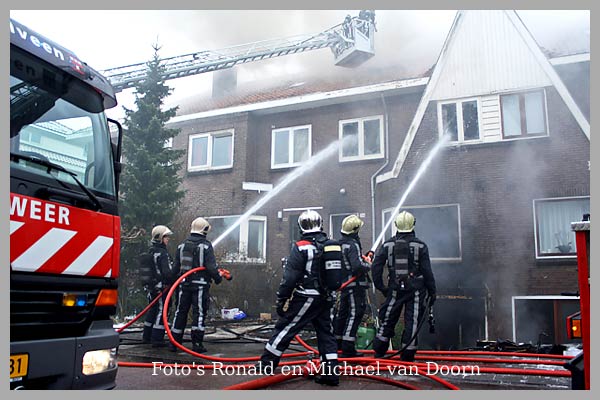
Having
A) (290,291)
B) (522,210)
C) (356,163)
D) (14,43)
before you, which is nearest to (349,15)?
(356,163)

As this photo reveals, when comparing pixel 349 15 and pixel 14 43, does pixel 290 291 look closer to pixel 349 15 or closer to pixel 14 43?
pixel 14 43

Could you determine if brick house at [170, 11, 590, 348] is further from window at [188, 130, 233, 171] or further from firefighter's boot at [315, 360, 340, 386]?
firefighter's boot at [315, 360, 340, 386]

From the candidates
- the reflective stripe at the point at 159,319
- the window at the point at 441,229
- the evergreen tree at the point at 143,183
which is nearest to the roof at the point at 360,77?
the evergreen tree at the point at 143,183

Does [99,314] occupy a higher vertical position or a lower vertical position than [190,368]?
higher

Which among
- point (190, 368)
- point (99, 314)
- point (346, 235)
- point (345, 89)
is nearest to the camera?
point (99, 314)

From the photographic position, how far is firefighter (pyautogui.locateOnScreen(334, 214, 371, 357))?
5677mm

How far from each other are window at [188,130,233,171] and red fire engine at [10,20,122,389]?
32.2 ft

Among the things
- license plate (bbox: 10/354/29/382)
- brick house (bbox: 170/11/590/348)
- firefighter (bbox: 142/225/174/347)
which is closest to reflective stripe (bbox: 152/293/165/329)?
firefighter (bbox: 142/225/174/347)

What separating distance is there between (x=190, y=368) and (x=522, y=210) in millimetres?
6478

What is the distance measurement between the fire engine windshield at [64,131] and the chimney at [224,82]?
7.56 metres

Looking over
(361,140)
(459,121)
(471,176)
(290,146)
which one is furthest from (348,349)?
(290,146)

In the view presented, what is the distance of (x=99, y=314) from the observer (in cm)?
313

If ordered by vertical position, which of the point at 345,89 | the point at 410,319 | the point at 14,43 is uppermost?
the point at 345,89

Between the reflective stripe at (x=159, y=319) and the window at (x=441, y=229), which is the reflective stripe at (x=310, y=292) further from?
the window at (x=441, y=229)
